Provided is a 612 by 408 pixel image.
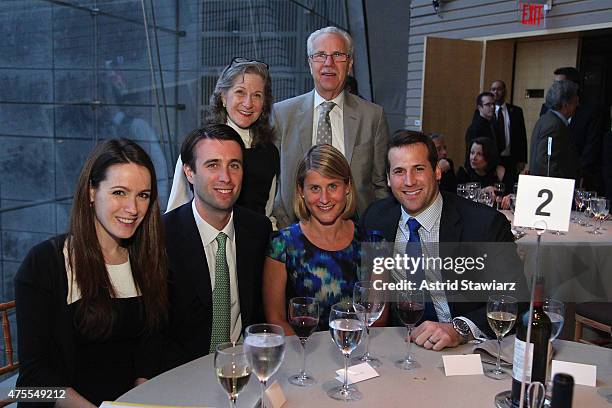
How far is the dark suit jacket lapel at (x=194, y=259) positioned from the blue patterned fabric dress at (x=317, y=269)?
0.84 ft

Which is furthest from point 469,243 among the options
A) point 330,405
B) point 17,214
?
point 17,214

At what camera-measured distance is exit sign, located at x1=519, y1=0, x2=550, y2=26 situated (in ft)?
22.1

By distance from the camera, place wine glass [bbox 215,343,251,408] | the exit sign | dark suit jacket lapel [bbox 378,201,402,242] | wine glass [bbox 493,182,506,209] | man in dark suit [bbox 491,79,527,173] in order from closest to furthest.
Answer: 1. wine glass [bbox 215,343,251,408]
2. dark suit jacket lapel [bbox 378,201,402,242]
3. wine glass [bbox 493,182,506,209]
4. man in dark suit [bbox 491,79,527,173]
5. the exit sign

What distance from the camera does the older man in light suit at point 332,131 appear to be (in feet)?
10.1

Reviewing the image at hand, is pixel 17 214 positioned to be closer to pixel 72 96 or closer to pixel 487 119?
pixel 72 96

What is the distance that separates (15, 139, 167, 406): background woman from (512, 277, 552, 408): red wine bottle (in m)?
1.06

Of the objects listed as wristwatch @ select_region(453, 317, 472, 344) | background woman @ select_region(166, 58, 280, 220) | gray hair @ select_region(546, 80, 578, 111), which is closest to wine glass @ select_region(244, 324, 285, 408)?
wristwatch @ select_region(453, 317, 472, 344)

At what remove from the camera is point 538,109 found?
7.69m

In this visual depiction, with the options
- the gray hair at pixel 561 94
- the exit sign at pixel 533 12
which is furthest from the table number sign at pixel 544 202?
the exit sign at pixel 533 12

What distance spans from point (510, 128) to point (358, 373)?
5.75 meters

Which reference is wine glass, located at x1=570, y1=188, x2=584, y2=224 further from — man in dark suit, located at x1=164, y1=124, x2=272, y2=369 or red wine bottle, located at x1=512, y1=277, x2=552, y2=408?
red wine bottle, located at x1=512, y1=277, x2=552, y2=408

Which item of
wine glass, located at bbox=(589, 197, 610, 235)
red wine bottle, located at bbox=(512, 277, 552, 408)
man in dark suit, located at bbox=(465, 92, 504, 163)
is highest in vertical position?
man in dark suit, located at bbox=(465, 92, 504, 163)

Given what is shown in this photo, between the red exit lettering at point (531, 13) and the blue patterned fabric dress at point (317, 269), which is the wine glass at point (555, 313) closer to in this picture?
the blue patterned fabric dress at point (317, 269)

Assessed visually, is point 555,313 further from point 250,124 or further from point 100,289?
point 250,124
